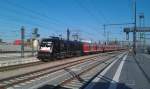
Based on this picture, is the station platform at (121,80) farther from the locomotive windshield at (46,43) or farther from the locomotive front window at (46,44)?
the locomotive windshield at (46,43)

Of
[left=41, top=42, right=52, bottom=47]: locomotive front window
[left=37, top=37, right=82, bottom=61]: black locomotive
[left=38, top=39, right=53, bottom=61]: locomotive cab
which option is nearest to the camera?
[left=38, top=39, right=53, bottom=61]: locomotive cab

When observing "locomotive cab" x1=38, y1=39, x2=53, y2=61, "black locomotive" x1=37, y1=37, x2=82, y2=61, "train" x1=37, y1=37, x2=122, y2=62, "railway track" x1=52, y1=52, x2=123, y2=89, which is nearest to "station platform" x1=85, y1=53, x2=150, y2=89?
"railway track" x1=52, y1=52, x2=123, y2=89

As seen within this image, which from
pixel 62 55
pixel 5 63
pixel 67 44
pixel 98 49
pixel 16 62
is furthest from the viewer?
pixel 98 49

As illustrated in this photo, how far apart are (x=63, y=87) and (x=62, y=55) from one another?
90.2 ft

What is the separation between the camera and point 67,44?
43.7m

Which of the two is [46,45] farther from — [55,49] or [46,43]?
[55,49]

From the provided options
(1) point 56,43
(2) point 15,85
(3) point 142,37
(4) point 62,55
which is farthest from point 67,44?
(3) point 142,37

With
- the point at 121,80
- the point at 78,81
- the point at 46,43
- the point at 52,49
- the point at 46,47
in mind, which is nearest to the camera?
the point at 78,81

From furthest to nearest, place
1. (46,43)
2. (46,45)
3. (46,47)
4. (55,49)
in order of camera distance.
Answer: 1. (55,49)
2. (46,43)
3. (46,45)
4. (46,47)

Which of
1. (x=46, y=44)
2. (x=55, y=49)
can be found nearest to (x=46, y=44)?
(x=46, y=44)

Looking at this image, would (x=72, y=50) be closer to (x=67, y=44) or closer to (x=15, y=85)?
(x=67, y=44)

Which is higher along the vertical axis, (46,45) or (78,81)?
(46,45)

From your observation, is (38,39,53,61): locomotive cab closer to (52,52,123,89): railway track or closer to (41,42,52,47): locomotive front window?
(41,42,52,47): locomotive front window

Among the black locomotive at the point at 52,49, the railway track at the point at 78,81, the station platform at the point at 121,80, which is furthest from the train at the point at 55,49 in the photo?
the railway track at the point at 78,81
